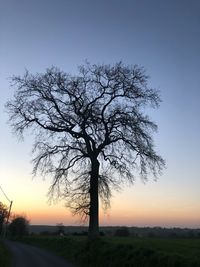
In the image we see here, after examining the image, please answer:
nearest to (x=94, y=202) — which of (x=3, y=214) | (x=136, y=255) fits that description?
(x=136, y=255)

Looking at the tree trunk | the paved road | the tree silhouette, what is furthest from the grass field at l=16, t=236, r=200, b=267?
the tree silhouette

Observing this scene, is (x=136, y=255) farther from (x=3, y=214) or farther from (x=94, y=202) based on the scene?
(x=3, y=214)

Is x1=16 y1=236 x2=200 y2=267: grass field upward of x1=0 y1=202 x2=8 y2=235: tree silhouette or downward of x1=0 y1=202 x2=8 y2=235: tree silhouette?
downward

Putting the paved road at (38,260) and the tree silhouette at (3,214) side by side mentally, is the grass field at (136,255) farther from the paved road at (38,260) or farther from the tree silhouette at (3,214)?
the tree silhouette at (3,214)

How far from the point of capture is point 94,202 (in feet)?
119

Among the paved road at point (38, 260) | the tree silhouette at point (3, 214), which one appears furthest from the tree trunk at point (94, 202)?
the tree silhouette at point (3, 214)

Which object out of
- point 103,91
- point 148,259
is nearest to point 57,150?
point 103,91

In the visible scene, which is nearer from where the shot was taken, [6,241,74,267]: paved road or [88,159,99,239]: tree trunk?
[6,241,74,267]: paved road

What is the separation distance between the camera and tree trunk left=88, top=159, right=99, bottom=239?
118ft

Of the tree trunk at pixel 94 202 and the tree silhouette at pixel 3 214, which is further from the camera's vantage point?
the tree silhouette at pixel 3 214

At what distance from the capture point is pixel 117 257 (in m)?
25.1

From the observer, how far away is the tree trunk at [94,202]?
35.8 metres

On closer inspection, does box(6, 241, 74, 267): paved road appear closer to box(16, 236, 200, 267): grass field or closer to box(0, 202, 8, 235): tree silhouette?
box(16, 236, 200, 267): grass field

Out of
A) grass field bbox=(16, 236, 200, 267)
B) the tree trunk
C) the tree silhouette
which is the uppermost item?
the tree silhouette
